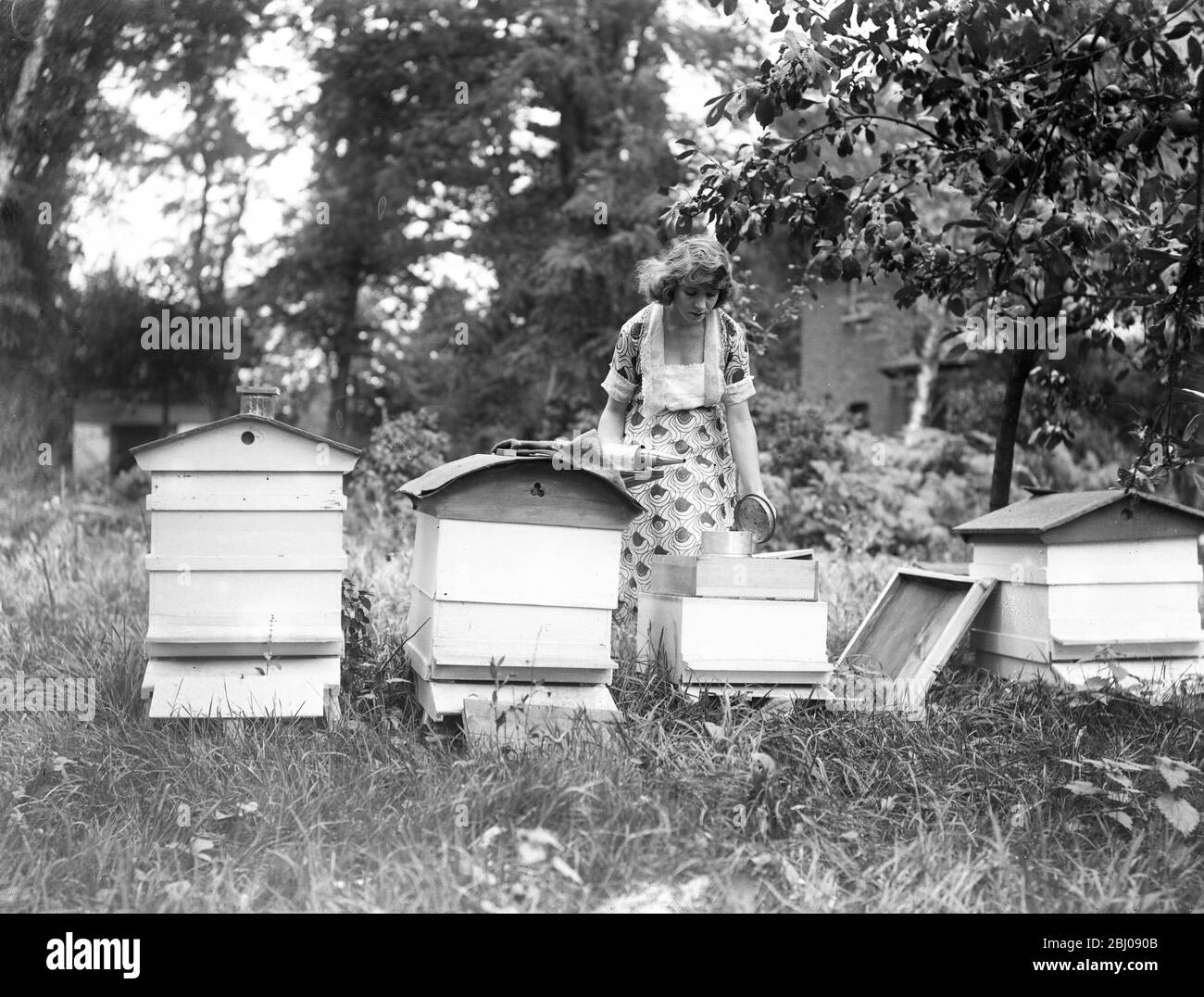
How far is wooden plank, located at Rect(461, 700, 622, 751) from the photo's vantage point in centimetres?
320

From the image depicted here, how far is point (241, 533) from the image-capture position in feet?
10.8

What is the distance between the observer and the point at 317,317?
16266 mm

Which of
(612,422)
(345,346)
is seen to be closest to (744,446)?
(612,422)

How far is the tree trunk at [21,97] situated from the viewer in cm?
705

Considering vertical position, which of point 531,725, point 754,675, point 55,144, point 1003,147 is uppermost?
point 55,144

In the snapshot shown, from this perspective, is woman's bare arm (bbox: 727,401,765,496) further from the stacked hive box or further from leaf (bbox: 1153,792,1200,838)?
leaf (bbox: 1153,792,1200,838)

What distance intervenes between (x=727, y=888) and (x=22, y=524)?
323 inches

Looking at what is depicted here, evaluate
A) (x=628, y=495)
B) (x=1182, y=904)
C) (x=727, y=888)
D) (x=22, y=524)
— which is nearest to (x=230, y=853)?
(x=727, y=888)

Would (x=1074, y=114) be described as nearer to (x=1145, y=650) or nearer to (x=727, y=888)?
(x=1145, y=650)

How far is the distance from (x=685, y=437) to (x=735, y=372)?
328 mm

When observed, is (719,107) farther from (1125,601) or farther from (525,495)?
(1125,601)

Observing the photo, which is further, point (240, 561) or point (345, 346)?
point (345, 346)

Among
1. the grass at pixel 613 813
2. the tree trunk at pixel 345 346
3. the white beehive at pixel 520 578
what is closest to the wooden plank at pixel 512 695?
the white beehive at pixel 520 578
